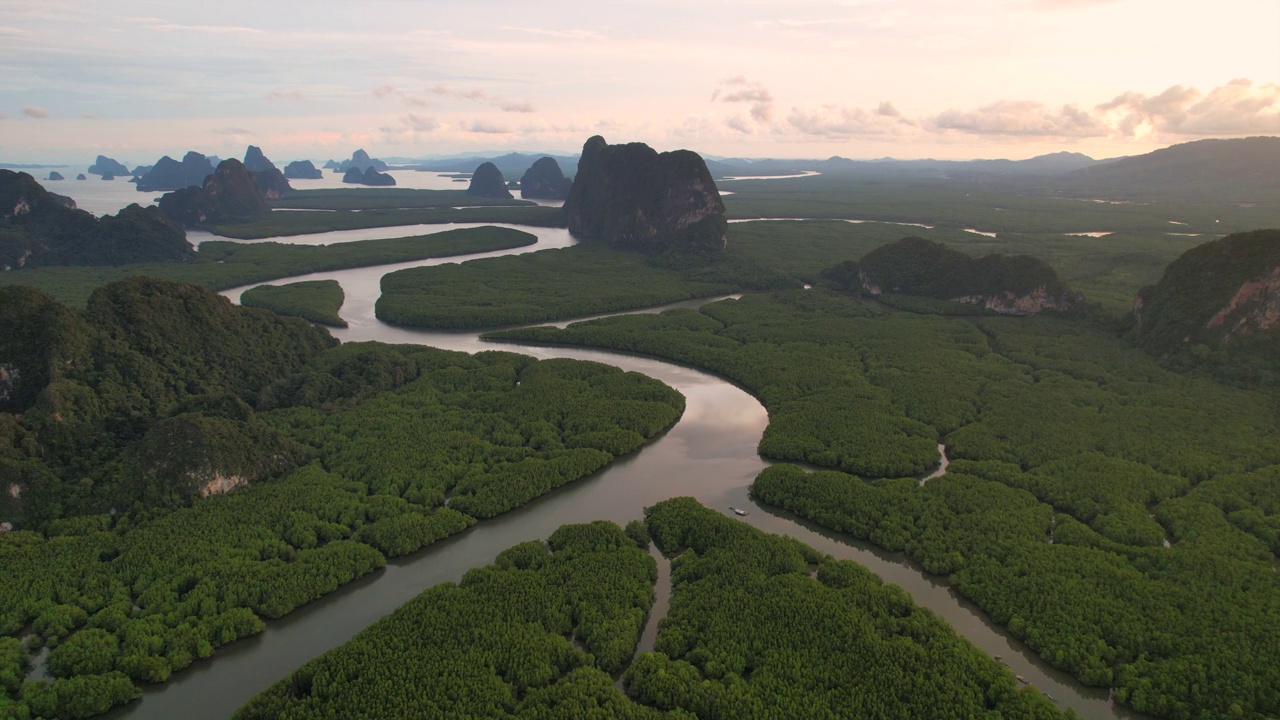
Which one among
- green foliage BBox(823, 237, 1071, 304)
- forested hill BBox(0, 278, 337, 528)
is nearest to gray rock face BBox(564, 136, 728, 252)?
green foliage BBox(823, 237, 1071, 304)

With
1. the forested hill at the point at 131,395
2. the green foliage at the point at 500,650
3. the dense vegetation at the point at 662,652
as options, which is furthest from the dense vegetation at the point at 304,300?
the dense vegetation at the point at 662,652

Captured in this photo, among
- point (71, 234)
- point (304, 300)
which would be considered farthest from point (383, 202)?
point (304, 300)

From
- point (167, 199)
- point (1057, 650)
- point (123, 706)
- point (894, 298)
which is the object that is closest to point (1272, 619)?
point (1057, 650)

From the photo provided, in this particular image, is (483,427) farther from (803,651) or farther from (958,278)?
(958,278)

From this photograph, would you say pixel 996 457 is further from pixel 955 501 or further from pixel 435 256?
pixel 435 256

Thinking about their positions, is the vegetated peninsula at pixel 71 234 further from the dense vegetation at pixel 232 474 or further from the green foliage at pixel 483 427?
the green foliage at pixel 483 427

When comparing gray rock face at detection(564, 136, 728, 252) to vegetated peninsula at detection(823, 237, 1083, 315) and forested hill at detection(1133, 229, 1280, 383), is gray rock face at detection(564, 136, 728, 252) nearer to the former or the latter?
vegetated peninsula at detection(823, 237, 1083, 315)

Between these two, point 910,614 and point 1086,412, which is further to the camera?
point 1086,412
